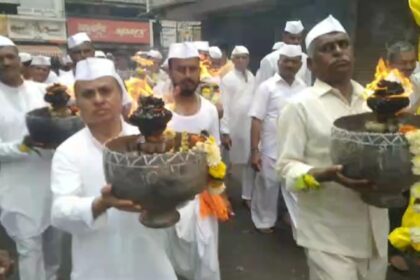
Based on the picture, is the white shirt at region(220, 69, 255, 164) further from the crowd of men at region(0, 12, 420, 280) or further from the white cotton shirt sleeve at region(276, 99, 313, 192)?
the white cotton shirt sleeve at region(276, 99, 313, 192)

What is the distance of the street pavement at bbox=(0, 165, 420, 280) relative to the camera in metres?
5.08

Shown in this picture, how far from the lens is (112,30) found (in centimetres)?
2864

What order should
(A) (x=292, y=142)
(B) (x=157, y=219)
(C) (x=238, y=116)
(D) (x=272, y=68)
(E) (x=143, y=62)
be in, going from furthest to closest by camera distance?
(E) (x=143, y=62) → (C) (x=238, y=116) → (D) (x=272, y=68) → (A) (x=292, y=142) → (B) (x=157, y=219)

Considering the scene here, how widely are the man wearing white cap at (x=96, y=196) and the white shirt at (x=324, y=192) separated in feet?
2.89

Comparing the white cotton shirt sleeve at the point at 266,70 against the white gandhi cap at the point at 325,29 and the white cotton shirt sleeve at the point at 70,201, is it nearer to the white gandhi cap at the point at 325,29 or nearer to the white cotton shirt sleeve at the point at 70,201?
the white gandhi cap at the point at 325,29

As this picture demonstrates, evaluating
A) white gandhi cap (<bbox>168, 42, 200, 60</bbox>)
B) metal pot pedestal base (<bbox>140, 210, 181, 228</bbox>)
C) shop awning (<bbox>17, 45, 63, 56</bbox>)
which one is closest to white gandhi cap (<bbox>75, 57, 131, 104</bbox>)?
metal pot pedestal base (<bbox>140, 210, 181, 228</bbox>)

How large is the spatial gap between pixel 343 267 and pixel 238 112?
210 inches

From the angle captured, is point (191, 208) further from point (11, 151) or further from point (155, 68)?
point (155, 68)

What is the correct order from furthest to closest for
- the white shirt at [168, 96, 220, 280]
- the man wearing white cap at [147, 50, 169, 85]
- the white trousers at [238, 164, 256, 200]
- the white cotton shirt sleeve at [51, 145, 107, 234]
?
the man wearing white cap at [147, 50, 169, 85] → the white trousers at [238, 164, 256, 200] → the white shirt at [168, 96, 220, 280] → the white cotton shirt sleeve at [51, 145, 107, 234]

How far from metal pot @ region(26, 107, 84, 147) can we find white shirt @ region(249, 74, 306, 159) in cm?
284

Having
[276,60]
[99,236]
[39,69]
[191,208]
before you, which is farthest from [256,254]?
[39,69]

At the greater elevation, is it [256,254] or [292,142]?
[292,142]

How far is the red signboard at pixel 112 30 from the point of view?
1084 inches

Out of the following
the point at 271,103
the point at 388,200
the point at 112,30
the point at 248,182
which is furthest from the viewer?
the point at 112,30
